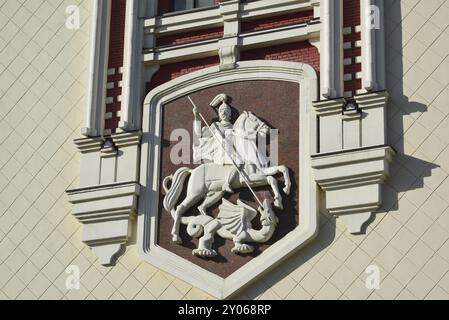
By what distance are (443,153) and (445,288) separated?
1.45m

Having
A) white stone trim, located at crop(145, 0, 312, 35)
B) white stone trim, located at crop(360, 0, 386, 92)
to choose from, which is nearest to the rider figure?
white stone trim, located at crop(145, 0, 312, 35)

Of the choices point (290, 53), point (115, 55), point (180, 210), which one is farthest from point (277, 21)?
point (180, 210)

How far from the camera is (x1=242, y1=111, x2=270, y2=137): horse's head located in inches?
631

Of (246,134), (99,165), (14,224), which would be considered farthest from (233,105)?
(14,224)

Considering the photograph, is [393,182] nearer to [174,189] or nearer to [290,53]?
[290,53]

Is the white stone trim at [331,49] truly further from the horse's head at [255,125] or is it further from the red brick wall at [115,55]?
the red brick wall at [115,55]

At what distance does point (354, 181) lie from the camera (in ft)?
50.3

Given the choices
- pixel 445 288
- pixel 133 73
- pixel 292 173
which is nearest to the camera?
pixel 445 288

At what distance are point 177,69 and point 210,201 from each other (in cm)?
181

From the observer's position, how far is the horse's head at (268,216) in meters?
15.6

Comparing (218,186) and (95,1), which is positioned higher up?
(95,1)

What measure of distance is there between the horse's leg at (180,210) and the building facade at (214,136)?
0.9 inches

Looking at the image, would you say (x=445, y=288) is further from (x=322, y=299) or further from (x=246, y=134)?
(x=246, y=134)

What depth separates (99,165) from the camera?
656 inches
